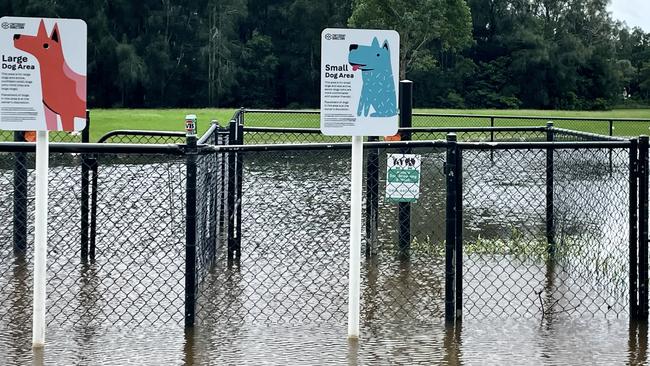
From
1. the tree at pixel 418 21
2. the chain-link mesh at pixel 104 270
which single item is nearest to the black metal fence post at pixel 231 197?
the chain-link mesh at pixel 104 270

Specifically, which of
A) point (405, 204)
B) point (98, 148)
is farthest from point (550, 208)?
point (98, 148)

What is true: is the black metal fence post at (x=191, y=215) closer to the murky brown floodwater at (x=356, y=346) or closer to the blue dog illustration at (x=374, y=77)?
the murky brown floodwater at (x=356, y=346)

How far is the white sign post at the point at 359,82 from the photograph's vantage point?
6.66m

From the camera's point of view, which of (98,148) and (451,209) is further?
(451,209)

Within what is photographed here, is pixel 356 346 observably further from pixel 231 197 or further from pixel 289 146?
pixel 231 197

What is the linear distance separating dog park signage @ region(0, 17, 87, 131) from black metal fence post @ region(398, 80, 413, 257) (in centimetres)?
414

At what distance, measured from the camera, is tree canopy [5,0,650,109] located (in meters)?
71.2

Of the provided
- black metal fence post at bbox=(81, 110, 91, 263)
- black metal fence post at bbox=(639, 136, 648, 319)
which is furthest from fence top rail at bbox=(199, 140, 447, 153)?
black metal fence post at bbox=(81, 110, 91, 263)

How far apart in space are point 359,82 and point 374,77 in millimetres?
103

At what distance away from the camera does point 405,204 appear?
396 inches

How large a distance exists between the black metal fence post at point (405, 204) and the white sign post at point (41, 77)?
4.14 m

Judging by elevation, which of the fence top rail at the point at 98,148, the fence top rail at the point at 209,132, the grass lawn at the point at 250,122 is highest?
the grass lawn at the point at 250,122

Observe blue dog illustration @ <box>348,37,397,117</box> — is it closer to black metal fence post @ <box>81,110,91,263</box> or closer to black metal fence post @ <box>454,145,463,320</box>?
black metal fence post @ <box>454,145,463,320</box>

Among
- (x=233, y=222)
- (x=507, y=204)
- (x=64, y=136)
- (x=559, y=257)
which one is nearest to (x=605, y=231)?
(x=559, y=257)
